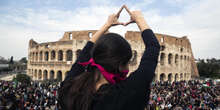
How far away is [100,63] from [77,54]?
2616 cm

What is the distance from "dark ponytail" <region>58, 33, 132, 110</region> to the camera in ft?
3.84

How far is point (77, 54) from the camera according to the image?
26.8 metres

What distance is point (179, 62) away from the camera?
3409cm

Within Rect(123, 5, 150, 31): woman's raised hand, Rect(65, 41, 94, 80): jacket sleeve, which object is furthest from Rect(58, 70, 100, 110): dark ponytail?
Rect(123, 5, 150, 31): woman's raised hand

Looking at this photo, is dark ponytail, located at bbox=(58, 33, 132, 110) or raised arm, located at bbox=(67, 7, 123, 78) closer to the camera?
dark ponytail, located at bbox=(58, 33, 132, 110)

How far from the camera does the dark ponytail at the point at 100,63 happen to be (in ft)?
3.84

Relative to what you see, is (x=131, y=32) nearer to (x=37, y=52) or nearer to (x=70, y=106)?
(x=37, y=52)

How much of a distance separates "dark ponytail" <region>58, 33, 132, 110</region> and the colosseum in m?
Result: 25.4

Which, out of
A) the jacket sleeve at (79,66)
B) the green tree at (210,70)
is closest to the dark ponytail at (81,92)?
the jacket sleeve at (79,66)

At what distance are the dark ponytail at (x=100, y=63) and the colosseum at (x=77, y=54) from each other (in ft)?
83.3

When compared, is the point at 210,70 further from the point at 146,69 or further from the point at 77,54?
the point at 146,69

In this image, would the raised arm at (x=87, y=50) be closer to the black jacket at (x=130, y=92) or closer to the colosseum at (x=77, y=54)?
the black jacket at (x=130, y=92)

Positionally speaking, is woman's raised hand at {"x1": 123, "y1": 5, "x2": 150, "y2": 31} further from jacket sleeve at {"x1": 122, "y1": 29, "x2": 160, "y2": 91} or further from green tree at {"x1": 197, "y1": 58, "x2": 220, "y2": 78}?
green tree at {"x1": 197, "y1": 58, "x2": 220, "y2": 78}

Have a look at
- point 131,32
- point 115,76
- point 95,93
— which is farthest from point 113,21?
point 131,32
